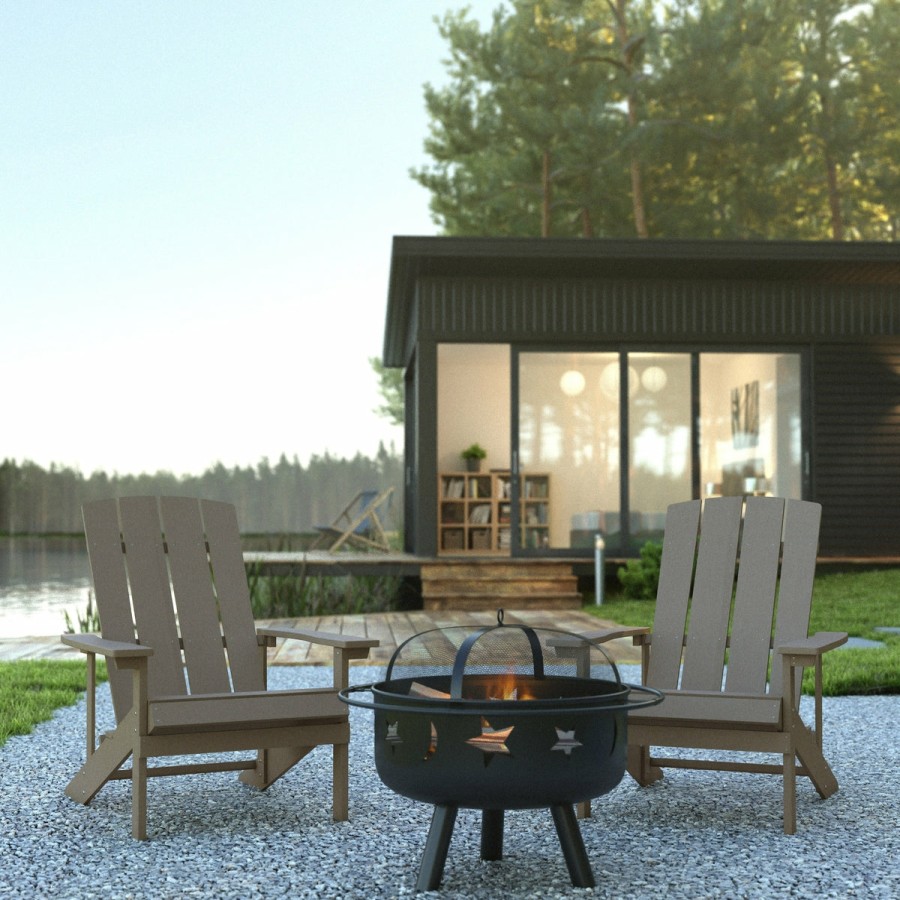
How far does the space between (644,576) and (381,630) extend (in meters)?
2.85

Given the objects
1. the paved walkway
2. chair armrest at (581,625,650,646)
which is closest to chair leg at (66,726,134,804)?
chair armrest at (581,625,650,646)

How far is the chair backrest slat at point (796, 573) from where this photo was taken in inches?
130

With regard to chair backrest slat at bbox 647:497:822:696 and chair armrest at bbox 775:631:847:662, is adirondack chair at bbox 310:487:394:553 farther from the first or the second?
chair armrest at bbox 775:631:847:662

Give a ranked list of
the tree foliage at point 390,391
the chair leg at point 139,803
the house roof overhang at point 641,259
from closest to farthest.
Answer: the chair leg at point 139,803
the house roof overhang at point 641,259
the tree foliage at point 390,391

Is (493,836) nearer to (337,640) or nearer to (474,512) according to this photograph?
(337,640)

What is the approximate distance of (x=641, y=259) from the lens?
9.89 metres

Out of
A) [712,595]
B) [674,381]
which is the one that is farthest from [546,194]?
[712,595]

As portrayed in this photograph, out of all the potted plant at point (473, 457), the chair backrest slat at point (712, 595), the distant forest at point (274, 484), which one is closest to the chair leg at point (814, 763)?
the chair backrest slat at point (712, 595)

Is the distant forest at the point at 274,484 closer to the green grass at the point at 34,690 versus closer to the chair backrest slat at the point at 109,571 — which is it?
the green grass at the point at 34,690

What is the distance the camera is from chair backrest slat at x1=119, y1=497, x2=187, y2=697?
3285 millimetres

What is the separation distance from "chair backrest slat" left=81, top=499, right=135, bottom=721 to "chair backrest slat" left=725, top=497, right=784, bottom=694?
5.89 ft

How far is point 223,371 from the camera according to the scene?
68.7 ft

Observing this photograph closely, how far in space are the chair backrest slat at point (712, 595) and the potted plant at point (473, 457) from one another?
892 centimetres

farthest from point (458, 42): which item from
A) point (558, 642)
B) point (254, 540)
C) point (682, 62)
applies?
point (558, 642)
